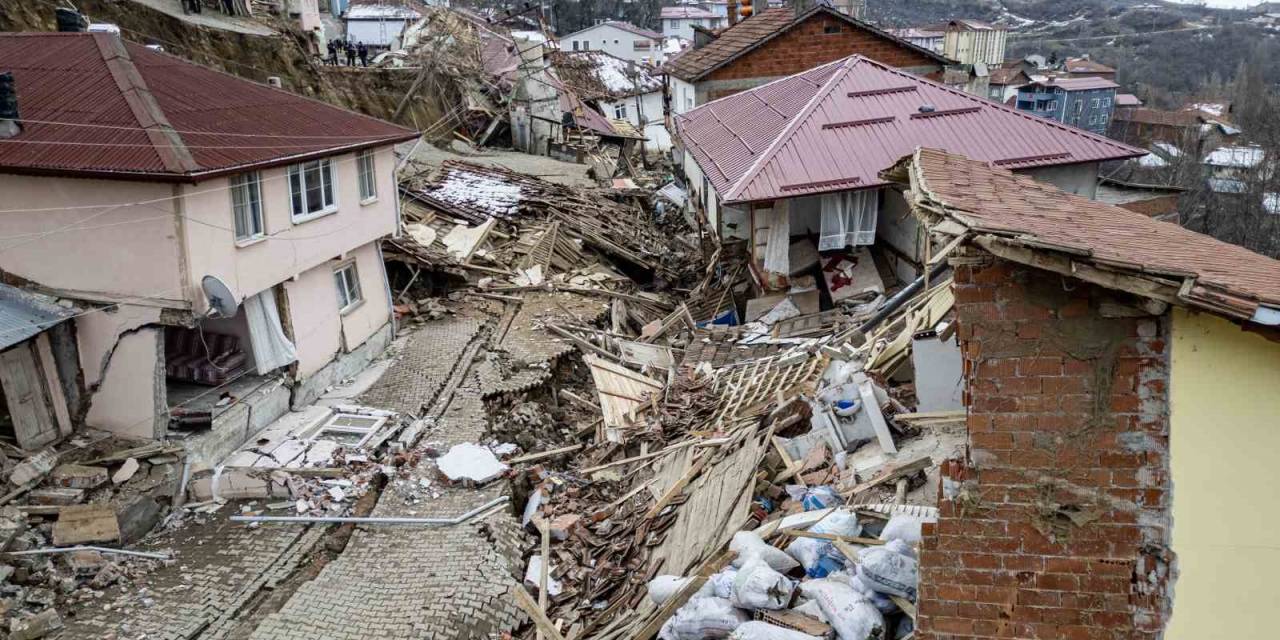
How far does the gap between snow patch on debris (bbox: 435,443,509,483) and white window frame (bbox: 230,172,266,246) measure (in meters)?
4.37

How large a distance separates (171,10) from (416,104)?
28.8 feet

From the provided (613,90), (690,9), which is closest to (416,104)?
(613,90)

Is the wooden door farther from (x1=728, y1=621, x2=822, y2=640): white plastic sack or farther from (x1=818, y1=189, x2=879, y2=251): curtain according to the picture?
(x1=818, y1=189, x2=879, y2=251): curtain

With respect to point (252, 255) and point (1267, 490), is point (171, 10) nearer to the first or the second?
point (252, 255)

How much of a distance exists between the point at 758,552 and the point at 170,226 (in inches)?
355

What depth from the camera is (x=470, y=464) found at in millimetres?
12414

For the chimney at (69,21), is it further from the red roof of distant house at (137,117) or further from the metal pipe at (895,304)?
the metal pipe at (895,304)

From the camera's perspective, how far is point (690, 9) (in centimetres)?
9312

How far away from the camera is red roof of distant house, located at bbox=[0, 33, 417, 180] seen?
1105cm

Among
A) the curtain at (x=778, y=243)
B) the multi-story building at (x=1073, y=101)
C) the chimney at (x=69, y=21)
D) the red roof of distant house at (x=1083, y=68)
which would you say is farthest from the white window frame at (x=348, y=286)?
the red roof of distant house at (x=1083, y=68)

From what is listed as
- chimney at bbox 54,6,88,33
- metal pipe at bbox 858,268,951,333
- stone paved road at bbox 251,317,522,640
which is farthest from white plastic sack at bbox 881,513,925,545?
chimney at bbox 54,6,88,33

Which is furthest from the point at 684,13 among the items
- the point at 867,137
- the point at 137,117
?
the point at 137,117

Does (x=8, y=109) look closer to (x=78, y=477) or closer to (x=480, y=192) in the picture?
(x=78, y=477)

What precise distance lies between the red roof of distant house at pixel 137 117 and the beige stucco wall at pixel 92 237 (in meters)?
0.37
